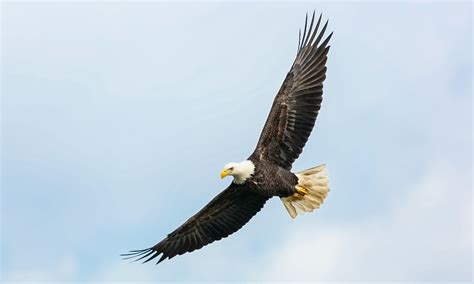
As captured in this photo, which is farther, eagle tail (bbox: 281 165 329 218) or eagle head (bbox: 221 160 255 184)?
eagle tail (bbox: 281 165 329 218)

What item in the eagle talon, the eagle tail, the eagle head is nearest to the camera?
the eagle head

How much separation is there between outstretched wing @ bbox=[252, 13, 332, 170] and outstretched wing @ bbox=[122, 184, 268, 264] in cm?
97

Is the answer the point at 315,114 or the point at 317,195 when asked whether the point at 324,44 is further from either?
the point at 317,195

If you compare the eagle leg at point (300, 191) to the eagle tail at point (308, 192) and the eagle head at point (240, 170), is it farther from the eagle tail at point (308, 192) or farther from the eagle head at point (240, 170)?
the eagle head at point (240, 170)

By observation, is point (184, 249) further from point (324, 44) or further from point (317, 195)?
point (324, 44)

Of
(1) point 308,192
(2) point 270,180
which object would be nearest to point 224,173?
(2) point 270,180

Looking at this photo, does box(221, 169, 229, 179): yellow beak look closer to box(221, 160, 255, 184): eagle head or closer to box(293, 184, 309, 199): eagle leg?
box(221, 160, 255, 184): eagle head

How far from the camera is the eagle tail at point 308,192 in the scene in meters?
16.0

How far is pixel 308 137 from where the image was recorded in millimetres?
15852

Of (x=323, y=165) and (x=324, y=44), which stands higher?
(x=324, y=44)

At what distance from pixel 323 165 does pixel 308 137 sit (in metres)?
0.55

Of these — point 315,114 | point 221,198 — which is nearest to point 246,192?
point 221,198

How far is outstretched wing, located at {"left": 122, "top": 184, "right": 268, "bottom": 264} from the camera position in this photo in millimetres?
16438

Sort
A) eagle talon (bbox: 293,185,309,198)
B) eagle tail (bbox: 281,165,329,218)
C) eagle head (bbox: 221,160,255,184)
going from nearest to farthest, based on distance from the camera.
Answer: eagle head (bbox: 221,160,255,184), eagle talon (bbox: 293,185,309,198), eagle tail (bbox: 281,165,329,218)
